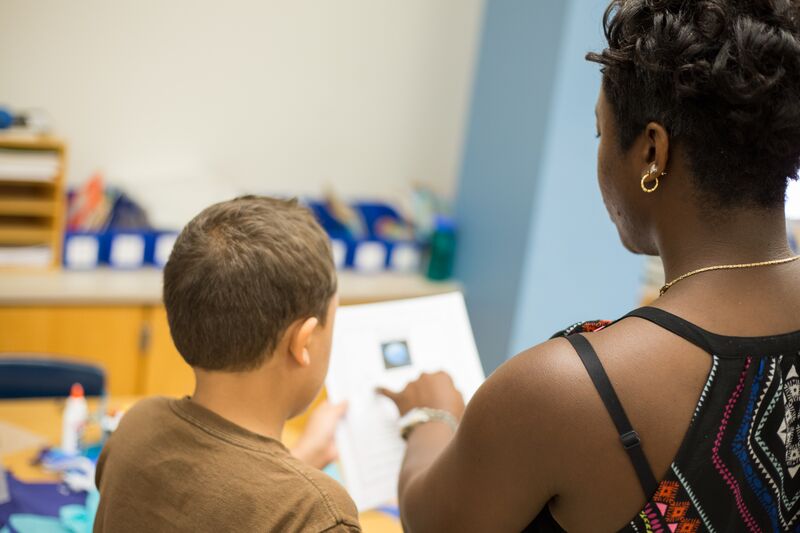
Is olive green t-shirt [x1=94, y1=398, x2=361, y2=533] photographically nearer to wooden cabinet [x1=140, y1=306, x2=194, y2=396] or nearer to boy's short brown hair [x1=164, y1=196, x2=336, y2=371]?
boy's short brown hair [x1=164, y1=196, x2=336, y2=371]

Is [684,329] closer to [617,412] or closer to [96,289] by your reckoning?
[617,412]

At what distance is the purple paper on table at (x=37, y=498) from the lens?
5.89 ft

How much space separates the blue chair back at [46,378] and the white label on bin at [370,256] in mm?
1417

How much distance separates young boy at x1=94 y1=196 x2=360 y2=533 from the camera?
3.96 ft

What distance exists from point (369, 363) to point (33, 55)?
231 cm

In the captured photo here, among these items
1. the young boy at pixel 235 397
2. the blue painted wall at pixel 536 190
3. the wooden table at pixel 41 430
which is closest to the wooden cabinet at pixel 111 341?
the wooden table at pixel 41 430

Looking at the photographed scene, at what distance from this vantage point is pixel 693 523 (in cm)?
102

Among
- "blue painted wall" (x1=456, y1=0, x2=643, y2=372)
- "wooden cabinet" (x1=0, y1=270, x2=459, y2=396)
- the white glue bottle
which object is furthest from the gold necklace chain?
"wooden cabinet" (x1=0, y1=270, x2=459, y2=396)

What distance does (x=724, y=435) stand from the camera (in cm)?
100

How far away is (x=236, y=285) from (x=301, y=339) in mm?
128

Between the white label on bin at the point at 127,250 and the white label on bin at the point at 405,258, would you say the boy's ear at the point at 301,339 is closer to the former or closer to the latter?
the white label on bin at the point at 127,250

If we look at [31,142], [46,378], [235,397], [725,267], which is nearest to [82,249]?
[31,142]

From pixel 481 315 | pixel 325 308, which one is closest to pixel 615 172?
pixel 325 308

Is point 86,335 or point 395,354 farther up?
point 395,354
